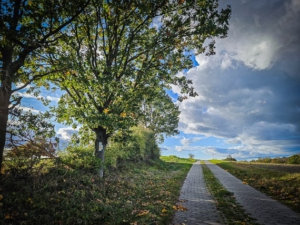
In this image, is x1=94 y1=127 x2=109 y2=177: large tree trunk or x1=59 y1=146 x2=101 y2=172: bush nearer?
x1=59 y1=146 x2=101 y2=172: bush

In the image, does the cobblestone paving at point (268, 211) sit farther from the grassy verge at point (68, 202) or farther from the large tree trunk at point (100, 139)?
the large tree trunk at point (100, 139)

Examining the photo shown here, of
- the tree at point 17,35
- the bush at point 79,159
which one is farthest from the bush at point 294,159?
the tree at point 17,35

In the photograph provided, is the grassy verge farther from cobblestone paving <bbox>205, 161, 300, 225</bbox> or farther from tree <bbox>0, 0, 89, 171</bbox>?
cobblestone paving <bbox>205, 161, 300, 225</bbox>

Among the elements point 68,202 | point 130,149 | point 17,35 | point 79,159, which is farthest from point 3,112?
point 130,149

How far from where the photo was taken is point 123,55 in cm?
1162

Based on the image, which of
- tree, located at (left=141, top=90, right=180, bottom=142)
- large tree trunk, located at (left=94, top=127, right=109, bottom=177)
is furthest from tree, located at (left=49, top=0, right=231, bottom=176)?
tree, located at (left=141, top=90, right=180, bottom=142)

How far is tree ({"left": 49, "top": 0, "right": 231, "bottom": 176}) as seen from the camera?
10211 millimetres

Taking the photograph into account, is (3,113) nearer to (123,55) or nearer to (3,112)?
(3,112)

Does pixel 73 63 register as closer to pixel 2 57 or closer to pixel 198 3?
pixel 2 57

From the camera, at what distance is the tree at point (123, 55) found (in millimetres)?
10211

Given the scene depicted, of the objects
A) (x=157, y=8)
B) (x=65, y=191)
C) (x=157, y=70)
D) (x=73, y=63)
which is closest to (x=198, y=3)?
(x=157, y=8)

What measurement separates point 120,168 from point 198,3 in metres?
13.6

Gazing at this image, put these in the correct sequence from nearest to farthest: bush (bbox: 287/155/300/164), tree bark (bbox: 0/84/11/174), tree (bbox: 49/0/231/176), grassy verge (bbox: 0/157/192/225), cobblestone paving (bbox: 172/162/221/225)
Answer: grassy verge (bbox: 0/157/192/225) → cobblestone paving (bbox: 172/162/221/225) → tree bark (bbox: 0/84/11/174) → tree (bbox: 49/0/231/176) → bush (bbox: 287/155/300/164)

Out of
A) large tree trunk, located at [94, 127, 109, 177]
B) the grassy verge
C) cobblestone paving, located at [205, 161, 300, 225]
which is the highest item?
large tree trunk, located at [94, 127, 109, 177]
